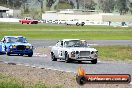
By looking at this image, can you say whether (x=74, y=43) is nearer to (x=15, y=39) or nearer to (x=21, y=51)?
(x=21, y=51)

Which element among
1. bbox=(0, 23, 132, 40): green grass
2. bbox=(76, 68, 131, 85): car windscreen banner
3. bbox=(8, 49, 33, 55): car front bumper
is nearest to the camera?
bbox=(76, 68, 131, 85): car windscreen banner

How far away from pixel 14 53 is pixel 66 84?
→ 58.6 ft

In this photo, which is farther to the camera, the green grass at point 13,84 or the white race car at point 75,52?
the white race car at point 75,52

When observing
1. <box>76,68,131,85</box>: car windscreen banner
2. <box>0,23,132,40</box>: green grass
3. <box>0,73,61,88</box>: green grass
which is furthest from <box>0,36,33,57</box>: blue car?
<box>0,23,132,40</box>: green grass

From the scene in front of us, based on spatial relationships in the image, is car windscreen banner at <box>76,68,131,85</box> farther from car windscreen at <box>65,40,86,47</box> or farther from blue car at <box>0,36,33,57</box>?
blue car at <box>0,36,33,57</box>

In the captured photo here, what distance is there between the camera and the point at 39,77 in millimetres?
19156

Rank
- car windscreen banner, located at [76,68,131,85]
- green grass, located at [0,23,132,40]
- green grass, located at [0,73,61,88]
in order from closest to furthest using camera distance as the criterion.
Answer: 1. car windscreen banner, located at [76,68,131,85]
2. green grass, located at [0,73,61,88]
3. green grass, located at [0,23,132,40]

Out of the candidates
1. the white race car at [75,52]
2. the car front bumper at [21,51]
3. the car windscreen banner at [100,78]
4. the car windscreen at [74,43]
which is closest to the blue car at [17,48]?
the car front bumper at [21,51]

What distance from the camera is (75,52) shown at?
89.4 feet

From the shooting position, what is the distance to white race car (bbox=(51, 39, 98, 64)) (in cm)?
2720

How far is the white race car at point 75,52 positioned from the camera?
27203 mm

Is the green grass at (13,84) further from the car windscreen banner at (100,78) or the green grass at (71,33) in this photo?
the green grass at (71,33)

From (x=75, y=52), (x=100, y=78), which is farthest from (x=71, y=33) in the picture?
(x=100, y=78)

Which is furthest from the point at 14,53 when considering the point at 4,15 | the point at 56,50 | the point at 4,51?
the point at 4,15
